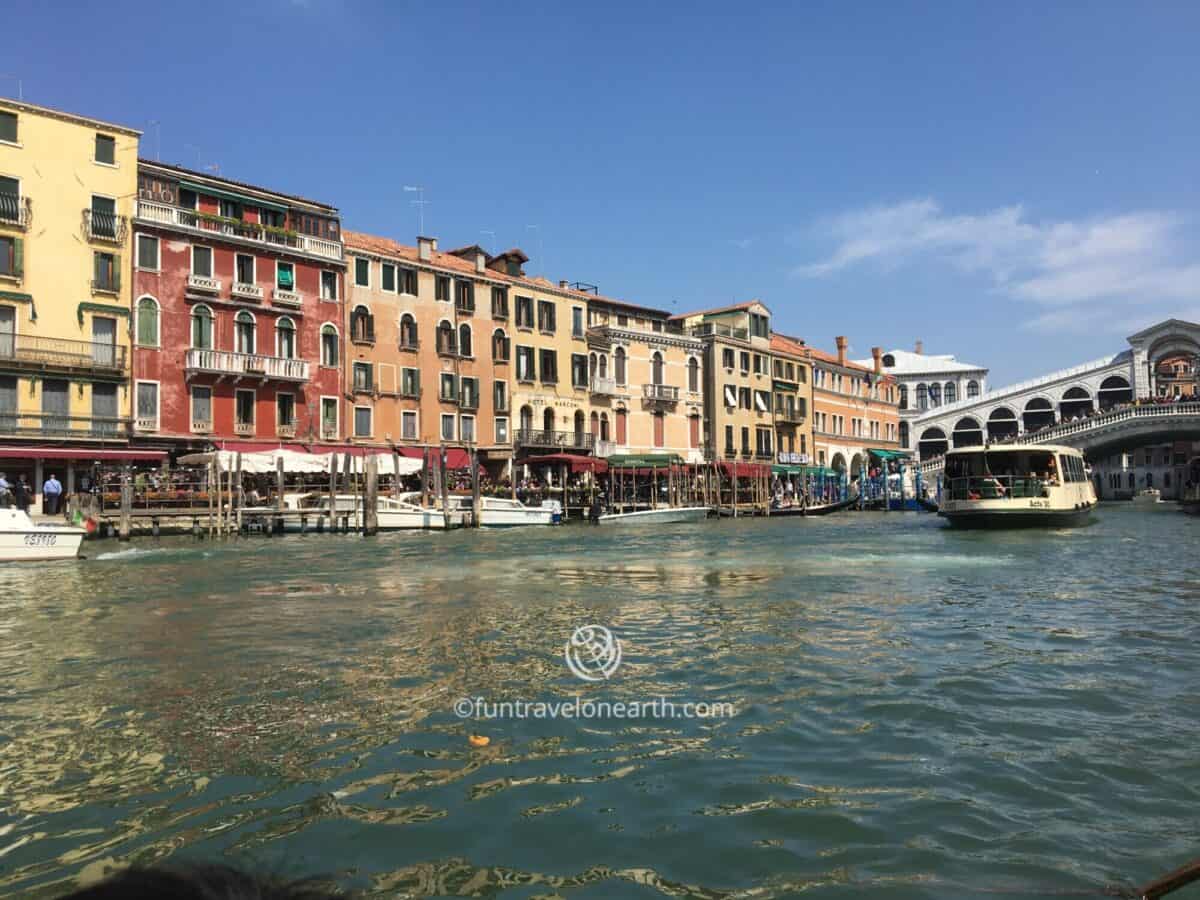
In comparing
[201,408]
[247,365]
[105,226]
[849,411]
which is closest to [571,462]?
[247,365]

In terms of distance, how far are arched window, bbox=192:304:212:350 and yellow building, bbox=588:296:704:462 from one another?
60.2ft

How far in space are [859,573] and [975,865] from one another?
11.6m

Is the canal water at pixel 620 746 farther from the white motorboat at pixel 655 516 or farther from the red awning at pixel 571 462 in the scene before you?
the red awning at pixel 571 462

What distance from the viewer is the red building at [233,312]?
30.3 metres

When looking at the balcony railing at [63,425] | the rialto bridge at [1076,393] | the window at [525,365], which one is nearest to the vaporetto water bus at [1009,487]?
the window at [525,365]

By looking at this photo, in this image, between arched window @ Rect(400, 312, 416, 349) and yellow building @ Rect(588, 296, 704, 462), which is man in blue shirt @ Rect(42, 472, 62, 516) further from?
yellow building @ Rect(588, 296, 704, 462)

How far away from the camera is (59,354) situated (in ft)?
93.0

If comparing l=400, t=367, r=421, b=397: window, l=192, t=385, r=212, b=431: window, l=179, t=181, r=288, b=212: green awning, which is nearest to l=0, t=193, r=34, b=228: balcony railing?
l=179, t=181, r=288, b=212: green awning

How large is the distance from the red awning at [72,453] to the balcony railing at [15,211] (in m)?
7.26

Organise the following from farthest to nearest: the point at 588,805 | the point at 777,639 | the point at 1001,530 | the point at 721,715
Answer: the point at 1001,530
the point at 777,639
the point at 721,715
the point at 588,805

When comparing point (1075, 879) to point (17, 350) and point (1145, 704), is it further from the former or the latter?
point (17, 350)

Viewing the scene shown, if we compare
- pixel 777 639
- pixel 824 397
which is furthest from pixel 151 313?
pixel 824 397

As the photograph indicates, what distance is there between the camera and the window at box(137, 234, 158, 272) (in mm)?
30266

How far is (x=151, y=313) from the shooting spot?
30.2 m
